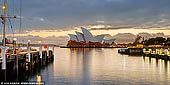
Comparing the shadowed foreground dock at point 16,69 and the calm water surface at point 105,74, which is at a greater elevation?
the shadowed foreground dock at point 16,69

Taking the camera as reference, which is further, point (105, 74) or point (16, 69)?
point (105, 74)

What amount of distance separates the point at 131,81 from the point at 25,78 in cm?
828

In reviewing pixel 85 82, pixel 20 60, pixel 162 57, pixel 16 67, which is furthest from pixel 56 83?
pixel 162 57

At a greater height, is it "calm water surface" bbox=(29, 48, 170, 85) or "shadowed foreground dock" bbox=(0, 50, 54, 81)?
"shadowed foreground dock" bbox=(0, 50, 54, 81)

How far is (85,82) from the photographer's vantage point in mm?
22859

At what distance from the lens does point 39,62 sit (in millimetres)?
36594

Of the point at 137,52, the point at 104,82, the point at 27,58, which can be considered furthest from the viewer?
the point at 137,52

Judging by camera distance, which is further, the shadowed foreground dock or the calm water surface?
the calm water surface

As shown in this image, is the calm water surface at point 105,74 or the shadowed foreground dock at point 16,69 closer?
the shadowed foreground dock at point 16,69

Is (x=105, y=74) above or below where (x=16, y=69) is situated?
below

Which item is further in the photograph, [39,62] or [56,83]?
[39,62]

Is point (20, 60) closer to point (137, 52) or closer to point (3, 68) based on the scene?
point (3, 68)

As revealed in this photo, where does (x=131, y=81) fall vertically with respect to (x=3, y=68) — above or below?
below

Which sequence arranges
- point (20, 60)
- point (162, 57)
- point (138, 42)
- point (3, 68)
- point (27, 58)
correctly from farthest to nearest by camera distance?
point (138, 42) → point (162, 57) → point (27, 58) → point (20, 60) → point (3, 68)
